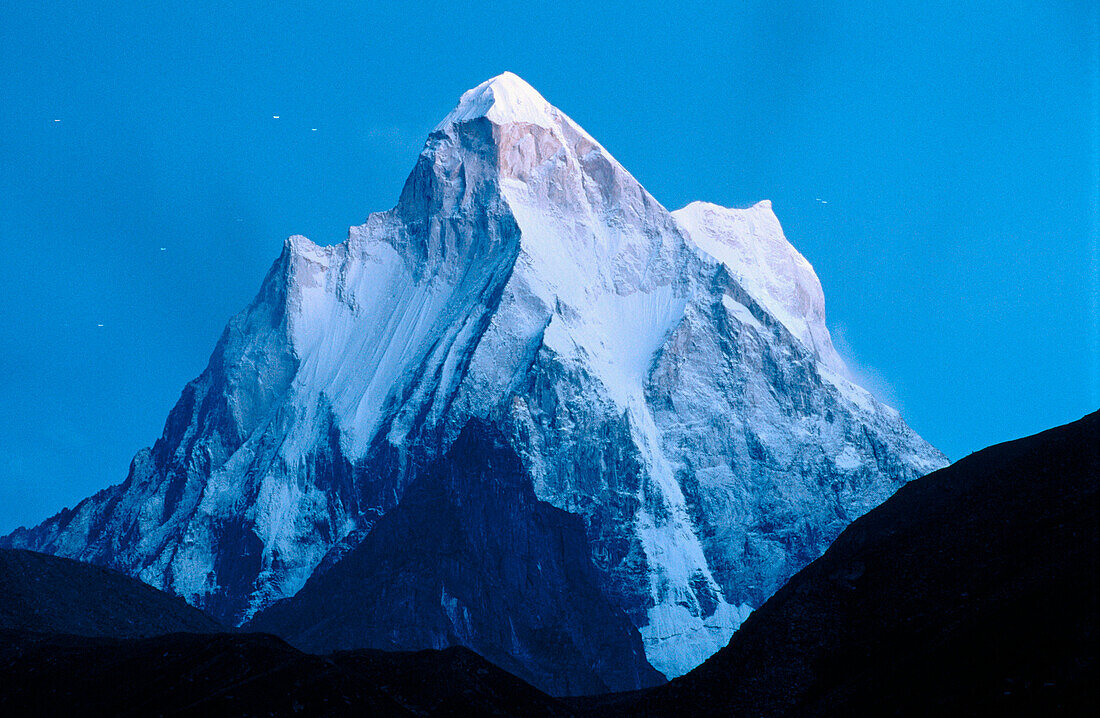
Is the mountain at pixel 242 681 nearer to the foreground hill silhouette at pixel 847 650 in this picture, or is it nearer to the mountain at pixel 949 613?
the foreground hill silhouette at pixel 847 650

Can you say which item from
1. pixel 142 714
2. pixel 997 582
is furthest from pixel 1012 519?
pixel 142 714

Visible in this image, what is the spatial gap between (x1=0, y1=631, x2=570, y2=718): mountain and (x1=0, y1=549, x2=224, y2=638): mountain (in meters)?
28.7

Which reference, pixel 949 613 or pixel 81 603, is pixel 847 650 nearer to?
pixel 949 613

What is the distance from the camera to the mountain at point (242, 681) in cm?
7094

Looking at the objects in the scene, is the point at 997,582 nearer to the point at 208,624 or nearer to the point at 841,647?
the point at 841,647

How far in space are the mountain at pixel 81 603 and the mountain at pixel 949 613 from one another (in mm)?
54115

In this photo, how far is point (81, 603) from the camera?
122 m

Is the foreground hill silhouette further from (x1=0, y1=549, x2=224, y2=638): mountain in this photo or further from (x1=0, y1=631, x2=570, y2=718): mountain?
(x1=0, y1=549, x2=224, y2=638): mountain

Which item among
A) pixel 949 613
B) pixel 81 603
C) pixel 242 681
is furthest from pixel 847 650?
pixel 81 603

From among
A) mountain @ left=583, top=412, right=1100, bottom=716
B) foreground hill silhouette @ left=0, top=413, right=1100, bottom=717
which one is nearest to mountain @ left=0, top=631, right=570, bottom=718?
foreground hill silhouette @ left=0, top=413, right=1100, bottom=717

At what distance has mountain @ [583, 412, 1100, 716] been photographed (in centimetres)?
6050

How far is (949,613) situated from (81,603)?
86.6 metres

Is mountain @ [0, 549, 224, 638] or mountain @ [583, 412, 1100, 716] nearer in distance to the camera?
mountain @ [583, 412, 1100, 716]

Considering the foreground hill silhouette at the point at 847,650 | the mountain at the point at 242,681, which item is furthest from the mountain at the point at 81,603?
the mountain at the point at 242,681
